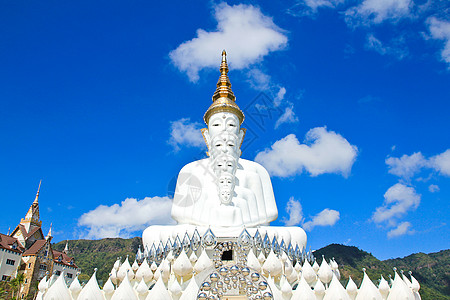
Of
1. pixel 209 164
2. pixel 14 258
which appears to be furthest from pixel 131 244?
pixel 209 164

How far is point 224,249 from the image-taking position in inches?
345

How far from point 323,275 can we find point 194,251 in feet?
17.3

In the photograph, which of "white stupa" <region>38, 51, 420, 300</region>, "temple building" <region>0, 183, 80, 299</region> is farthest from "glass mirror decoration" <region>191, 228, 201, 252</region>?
"temple building" <region>0, 183, 80, 299</region>

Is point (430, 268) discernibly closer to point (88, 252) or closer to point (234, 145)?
point (234, 145)

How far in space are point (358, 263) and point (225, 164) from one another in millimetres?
33870

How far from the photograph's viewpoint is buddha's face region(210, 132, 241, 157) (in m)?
17.7

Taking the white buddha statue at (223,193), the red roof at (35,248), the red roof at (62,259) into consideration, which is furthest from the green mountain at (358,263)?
the white buddha statue at (223,193)

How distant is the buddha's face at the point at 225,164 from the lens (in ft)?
56.7

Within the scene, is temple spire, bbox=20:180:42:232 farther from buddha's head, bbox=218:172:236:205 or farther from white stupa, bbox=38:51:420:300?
buddha's head, bbox=218:172:236:205

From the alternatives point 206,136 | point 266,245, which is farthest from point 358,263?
point 266,245

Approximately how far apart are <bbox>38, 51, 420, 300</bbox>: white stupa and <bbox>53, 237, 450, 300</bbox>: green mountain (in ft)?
70.7

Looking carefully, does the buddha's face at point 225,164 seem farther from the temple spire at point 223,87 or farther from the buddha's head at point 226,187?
the temple spire at point 223,87

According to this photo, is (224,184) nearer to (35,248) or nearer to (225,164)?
(225,164)

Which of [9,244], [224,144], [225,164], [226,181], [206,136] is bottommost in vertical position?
[226,181]
